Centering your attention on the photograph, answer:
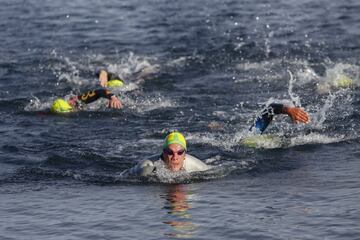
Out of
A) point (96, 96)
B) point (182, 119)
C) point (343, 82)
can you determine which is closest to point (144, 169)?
point (182, 119)

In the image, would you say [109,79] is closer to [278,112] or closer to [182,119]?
[182,119]

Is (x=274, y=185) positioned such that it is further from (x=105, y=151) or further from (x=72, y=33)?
(x=72, y=33)

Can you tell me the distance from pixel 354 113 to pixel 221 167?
428 centimetres

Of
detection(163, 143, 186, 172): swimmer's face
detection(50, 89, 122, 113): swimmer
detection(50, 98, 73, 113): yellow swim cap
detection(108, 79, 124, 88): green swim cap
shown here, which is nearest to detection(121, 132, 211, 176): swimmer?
detection(163, 143, 186, 172): swimmer's face

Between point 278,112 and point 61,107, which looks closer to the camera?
point 278,112

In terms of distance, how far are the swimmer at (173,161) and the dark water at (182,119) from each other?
183mm

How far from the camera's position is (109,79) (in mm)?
20594

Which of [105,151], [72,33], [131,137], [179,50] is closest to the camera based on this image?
[105,151]

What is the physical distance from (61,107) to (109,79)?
252 centimetres

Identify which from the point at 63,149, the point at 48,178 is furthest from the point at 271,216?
the point at 63,149

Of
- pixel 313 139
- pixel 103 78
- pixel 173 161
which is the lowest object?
pixel 313 139

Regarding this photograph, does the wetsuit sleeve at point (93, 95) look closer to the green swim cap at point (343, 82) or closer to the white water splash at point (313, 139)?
the white water splash at point (313, 139)

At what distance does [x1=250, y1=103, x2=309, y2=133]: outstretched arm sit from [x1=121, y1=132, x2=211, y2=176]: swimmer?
1509mm

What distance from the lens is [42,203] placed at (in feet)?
39.4
